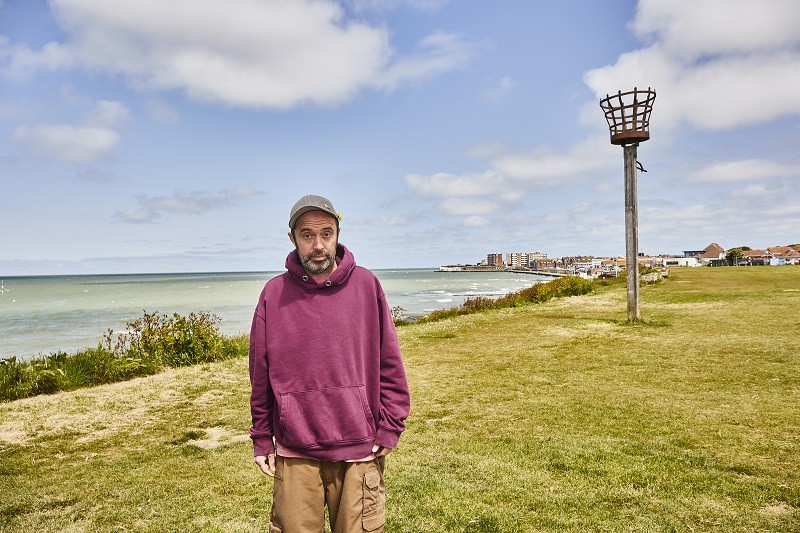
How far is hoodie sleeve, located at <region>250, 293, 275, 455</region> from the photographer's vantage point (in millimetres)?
2777

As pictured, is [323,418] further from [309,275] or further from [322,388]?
[309,275]

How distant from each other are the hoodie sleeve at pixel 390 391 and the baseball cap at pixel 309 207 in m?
0.57

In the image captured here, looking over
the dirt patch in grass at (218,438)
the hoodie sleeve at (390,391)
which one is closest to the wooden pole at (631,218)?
the dirt patch in grass at (218,438)

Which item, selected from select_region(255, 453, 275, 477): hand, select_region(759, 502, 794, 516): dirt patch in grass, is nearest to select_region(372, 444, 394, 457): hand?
select_region(255, 453, 275, 477): hand

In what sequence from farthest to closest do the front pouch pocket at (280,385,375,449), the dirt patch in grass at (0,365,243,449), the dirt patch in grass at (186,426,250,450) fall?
the dirt patch in grass at (0,365,243,449) → the dirt patch in grass at (186,426,250,450) → the front pouch pocket at (280,385,375,449)

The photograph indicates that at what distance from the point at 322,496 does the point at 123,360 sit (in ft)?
32.8

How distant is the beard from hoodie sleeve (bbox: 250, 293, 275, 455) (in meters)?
0.32

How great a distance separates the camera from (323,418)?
267 cm

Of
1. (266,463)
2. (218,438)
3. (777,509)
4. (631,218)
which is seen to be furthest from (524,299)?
(266,463)

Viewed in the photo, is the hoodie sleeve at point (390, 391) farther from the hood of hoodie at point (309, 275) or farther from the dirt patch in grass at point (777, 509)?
the dirt patch in grass at point (777, 509)

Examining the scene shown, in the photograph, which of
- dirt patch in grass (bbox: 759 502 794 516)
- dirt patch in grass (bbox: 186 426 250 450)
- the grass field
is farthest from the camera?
dirt patch in grass (bbox: 186 426 250 450)

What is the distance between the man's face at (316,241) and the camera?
2.75m

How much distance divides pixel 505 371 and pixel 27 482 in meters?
7.66

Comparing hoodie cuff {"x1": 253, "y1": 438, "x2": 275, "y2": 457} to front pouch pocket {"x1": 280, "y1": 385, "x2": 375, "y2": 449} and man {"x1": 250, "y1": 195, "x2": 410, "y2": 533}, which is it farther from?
front pouch pocket {"x1": 280, "y1": 385, "x2": 375, "y2": 449}
